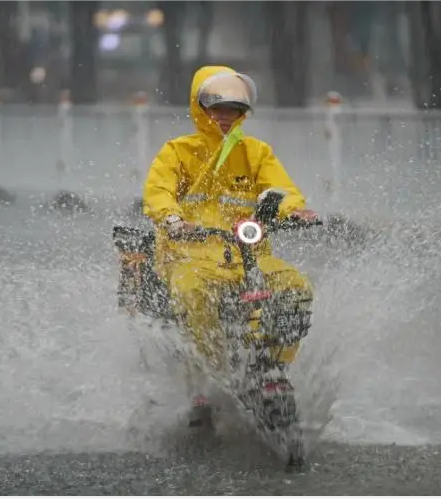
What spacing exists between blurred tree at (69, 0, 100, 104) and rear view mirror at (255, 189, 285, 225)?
44.2 ft

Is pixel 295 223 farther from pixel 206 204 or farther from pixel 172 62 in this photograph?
pixel 172 62

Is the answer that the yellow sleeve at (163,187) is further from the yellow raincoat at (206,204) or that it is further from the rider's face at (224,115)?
the rider's face at (224,115)

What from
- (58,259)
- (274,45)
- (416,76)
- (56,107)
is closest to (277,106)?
(274,45)

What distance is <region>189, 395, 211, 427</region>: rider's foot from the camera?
A: 5.78m

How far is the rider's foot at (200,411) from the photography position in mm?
5777

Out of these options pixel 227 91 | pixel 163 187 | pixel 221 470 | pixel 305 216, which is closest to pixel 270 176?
pixel 227 91

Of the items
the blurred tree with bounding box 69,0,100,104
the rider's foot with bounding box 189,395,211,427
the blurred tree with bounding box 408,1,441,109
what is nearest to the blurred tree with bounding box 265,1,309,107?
the blurred tree with bounding box 408,1,441,109

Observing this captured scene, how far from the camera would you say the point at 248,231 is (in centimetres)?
521

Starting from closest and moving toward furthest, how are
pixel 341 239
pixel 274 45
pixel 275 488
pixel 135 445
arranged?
1. pixel 275 488
2. pixel 135 445
3. pixel 341 239
4. pixel 274 45

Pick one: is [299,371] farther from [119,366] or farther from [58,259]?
[58,259]

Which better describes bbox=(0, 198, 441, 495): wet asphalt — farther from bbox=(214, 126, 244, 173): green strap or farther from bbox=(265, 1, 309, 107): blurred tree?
bbox=(265, 1, 309, 107): blurred tree

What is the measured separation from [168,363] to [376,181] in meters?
8.42

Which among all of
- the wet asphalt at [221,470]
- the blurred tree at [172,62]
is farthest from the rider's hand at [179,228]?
the blurred tree at [172,62]

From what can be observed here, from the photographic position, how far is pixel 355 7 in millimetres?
18844
